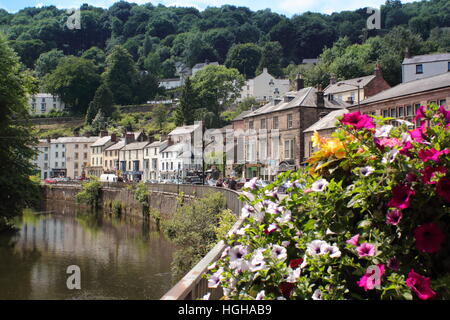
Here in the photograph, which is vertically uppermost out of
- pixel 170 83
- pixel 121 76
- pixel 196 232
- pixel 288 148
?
pixel 170 83

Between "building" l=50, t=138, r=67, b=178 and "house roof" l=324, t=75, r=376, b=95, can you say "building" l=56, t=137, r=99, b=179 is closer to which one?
"building" l=50, t=138, r=67, b=178

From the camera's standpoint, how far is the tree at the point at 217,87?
11006cm

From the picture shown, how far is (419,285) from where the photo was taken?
401 cm

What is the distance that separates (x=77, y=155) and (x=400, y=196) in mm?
105624

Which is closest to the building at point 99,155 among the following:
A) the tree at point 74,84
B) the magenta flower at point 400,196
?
the tree at point 74,84

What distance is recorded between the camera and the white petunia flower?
460 cm

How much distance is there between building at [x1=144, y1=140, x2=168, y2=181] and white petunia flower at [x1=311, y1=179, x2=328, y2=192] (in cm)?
7556

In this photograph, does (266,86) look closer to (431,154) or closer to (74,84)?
(74,84)

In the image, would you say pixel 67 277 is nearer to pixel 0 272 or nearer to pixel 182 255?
pixel 0 272

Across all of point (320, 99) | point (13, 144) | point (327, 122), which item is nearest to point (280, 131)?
point (320, 99)

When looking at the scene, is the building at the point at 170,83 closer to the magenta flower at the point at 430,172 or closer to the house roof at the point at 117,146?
the house roof at the point at 117,146

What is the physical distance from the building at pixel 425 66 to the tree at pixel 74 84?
92.4m

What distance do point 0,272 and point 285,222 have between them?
84.9 feet

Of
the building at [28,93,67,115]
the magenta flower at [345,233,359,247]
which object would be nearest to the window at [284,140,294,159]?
the magenta flower at [345,233,359,247]
